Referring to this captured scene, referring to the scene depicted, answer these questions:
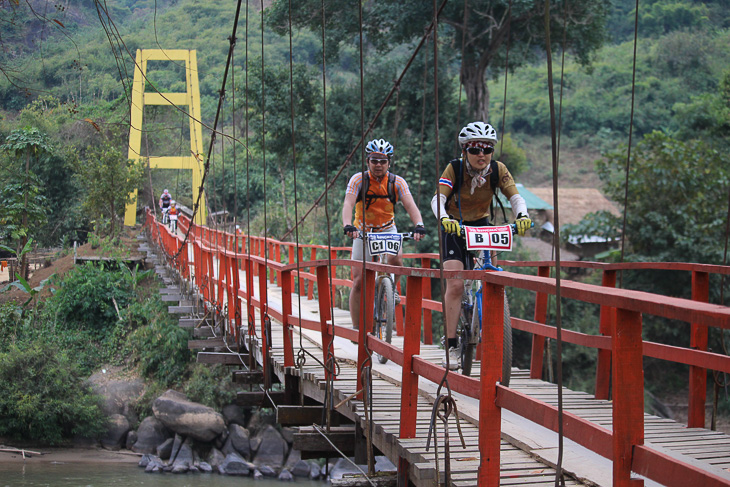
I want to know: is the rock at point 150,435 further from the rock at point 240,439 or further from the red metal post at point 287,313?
the red metal post at point 287,313

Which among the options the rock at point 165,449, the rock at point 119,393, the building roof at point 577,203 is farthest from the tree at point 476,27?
the building roof at point 577,203

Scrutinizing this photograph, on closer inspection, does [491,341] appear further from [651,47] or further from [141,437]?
[651,47]

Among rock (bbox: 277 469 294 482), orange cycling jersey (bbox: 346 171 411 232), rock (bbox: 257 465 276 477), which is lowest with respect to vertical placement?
rock (bbox: 277 469 294 482)

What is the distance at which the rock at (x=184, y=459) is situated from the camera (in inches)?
518

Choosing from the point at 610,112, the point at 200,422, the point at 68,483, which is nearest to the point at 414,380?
the point at 68,483

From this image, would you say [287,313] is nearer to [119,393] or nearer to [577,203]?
[119,393]

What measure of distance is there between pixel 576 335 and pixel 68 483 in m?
10.4

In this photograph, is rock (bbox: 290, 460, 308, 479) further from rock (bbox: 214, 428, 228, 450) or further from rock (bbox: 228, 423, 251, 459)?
rock (bbox: 214, 428, 228, 450)

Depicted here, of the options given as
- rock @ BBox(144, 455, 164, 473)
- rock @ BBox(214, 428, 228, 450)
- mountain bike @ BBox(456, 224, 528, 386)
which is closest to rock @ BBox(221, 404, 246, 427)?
rock @ BBox(214, 428, 228, 450)

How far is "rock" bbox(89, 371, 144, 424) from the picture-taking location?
14.6m

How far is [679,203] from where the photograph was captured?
12805mm

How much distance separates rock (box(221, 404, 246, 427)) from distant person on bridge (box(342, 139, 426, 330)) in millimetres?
10555

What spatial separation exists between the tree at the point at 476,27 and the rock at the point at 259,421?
696 centimetres

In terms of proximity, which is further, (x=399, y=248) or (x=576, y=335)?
(x=399, y=248)
